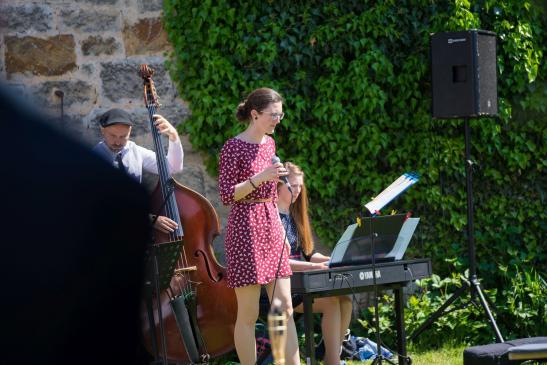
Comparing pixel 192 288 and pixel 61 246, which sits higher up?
pixel 61 246

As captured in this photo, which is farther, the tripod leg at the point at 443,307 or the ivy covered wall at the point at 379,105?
the ivy covered wall at the point at 379,105

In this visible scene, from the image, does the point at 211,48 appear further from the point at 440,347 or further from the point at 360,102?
the point at 440,347

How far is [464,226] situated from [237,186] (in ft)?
8.88

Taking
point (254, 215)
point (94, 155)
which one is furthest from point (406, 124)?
point (94, 155)

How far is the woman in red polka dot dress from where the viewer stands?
457 centimetres

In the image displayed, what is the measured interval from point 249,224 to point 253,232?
0.05m

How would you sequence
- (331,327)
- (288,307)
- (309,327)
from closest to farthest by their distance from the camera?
(288,307)
(309,327)
(331,327)

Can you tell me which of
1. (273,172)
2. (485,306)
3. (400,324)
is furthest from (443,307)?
(273,172)

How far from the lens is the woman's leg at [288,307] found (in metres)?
4.58

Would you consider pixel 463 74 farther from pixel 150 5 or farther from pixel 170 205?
pixel 150 5

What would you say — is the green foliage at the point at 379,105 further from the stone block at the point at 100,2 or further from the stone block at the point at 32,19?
Result: the stone block at the point at 32,19

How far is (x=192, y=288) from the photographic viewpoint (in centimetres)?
499

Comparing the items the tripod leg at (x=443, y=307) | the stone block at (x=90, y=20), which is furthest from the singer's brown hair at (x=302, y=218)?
the stone block at (x=90, y=20)

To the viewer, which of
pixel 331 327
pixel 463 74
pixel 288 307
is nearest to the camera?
pixel 288 307
